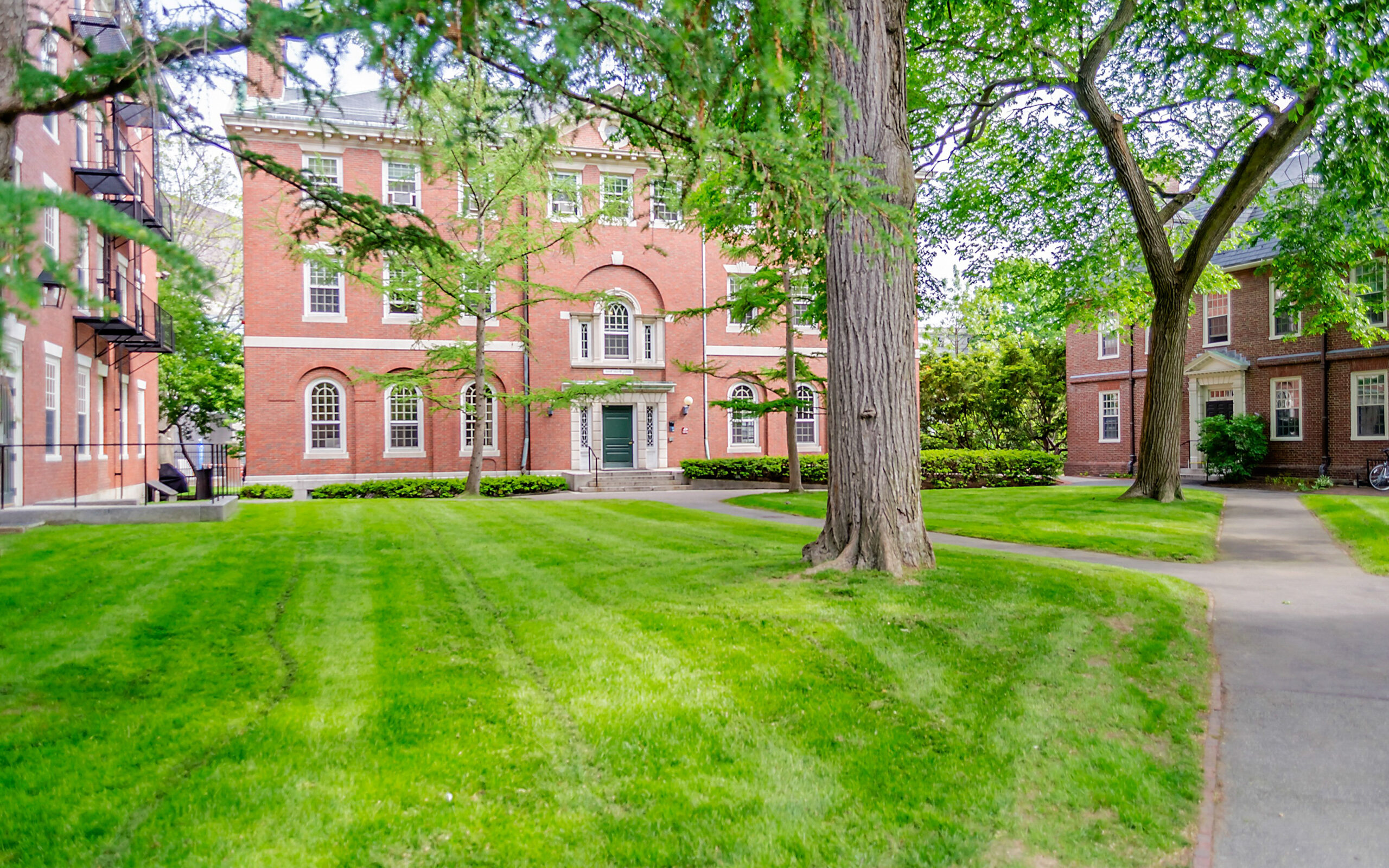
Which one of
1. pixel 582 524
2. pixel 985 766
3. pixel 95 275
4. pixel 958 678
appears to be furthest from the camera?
pixel 95 275

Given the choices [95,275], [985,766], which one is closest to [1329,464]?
[985,766]

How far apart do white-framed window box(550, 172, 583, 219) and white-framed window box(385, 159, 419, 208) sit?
422 cm

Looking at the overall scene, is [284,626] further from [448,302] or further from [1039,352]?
[1039,352]

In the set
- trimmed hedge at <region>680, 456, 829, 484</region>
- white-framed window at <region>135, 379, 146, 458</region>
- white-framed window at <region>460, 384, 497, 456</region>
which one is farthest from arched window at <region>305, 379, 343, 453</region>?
trimmed hedge at <region>680, 456, 829, 484</region>

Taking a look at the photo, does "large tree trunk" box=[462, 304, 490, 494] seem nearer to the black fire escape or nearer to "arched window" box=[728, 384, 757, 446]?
the black fire escape

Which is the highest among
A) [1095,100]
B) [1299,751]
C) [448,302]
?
[1095,100]

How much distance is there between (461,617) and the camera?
6266 millimetres

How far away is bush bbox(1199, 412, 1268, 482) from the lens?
25.5 meters

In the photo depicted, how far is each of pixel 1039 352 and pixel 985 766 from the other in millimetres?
35391

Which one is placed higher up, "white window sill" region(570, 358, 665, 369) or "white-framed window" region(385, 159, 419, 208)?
"white-framed window" region(385, 159, 419, 208)

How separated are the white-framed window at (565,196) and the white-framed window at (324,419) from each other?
8531mm

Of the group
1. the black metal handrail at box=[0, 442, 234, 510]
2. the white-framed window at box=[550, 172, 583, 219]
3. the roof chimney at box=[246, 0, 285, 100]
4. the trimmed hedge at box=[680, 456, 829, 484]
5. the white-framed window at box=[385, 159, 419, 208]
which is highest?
the white-framed window at box=[385, 159, 419, 208]

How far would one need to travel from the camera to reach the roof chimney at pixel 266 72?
4777mm

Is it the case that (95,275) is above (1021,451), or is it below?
above
